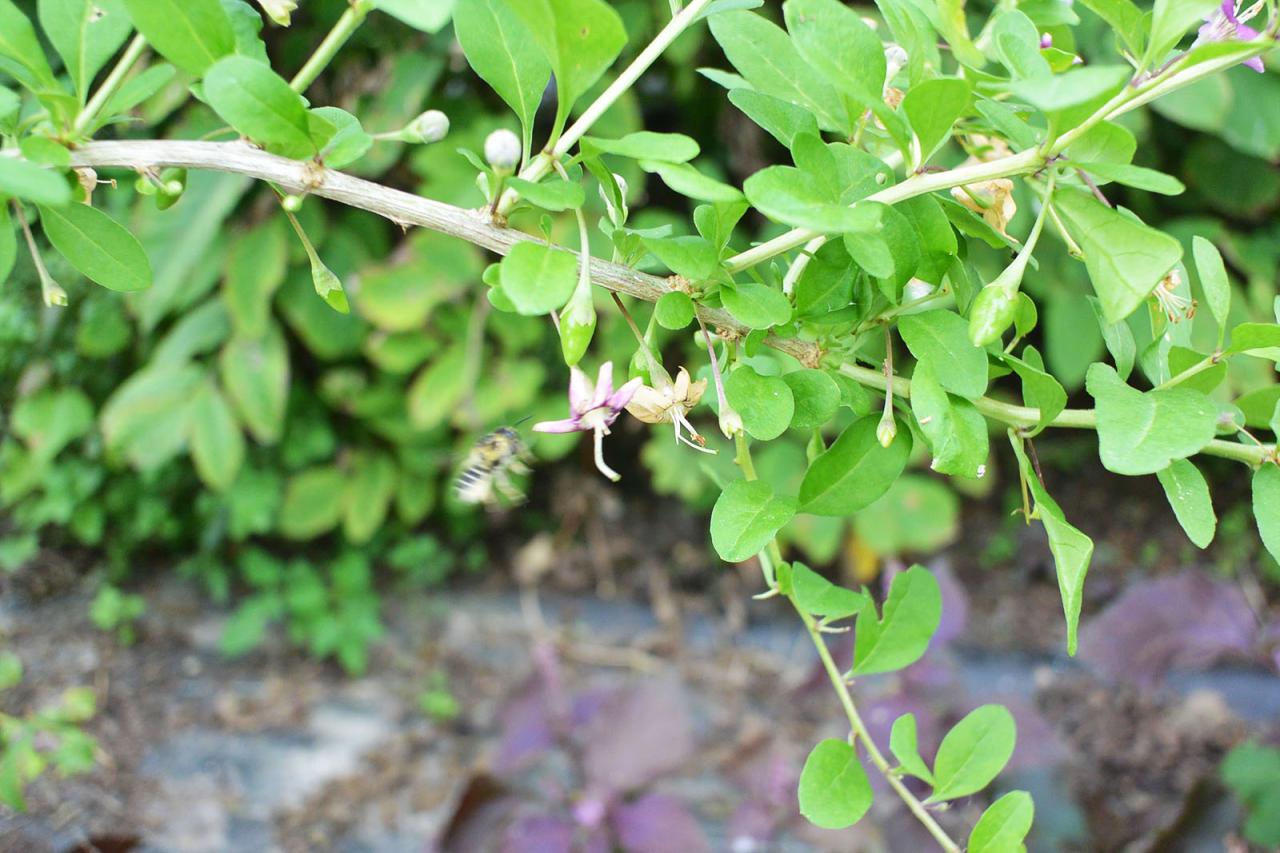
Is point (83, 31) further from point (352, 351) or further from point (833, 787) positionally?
→ point (352, 351)

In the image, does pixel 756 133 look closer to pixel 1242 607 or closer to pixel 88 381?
pixel 1242 607

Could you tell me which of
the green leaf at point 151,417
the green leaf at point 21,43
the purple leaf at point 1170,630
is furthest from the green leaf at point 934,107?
the green leaf at point 151,417

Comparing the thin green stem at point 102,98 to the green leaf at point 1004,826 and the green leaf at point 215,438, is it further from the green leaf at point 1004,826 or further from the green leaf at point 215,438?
the green leaf at point 215,438

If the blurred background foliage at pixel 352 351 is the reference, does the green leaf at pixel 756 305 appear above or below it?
above

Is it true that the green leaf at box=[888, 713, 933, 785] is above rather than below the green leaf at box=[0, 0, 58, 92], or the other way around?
below

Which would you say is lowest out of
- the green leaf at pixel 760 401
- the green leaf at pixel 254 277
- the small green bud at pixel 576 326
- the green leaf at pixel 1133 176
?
the green leaf at pixel 254 277

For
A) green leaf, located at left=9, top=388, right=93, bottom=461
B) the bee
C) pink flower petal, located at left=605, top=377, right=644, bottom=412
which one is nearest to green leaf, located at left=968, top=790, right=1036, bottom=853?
pink flower petal, located at left=605, top=377, right=644, bottom=412

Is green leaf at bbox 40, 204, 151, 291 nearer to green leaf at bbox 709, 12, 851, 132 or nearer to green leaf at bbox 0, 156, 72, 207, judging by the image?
green leaf at bbox 0, 156, 72, 207
